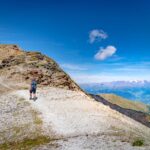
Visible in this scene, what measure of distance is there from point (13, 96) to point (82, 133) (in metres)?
29.6

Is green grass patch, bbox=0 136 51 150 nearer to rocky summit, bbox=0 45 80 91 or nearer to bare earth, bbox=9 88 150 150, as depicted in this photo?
bare earth, bbox=9 88 150 150

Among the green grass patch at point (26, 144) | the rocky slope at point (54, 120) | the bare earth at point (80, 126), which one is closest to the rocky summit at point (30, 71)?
the rocky slope at point (54, 120)

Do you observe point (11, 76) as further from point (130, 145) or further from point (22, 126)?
point (130, 145)

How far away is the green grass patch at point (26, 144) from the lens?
38.4 m

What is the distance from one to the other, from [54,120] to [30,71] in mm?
39802

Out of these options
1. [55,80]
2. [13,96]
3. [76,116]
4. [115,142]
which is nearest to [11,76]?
[55,80]

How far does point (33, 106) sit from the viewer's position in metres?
60.8

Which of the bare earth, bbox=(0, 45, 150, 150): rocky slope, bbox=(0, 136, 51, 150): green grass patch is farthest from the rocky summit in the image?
bbox=(0, 136, 51, 150): green grass patch

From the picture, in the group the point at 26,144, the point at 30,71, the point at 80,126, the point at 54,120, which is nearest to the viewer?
the point at 26,144

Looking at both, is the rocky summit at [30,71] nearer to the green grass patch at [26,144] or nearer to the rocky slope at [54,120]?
the rocky slope at [54,120]

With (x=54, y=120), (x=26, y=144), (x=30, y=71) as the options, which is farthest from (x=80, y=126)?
(x=30, y=71)

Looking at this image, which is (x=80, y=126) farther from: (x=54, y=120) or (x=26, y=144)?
(x=26, y=144)

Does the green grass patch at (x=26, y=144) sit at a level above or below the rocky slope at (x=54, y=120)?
below

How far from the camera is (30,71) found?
291 feet
